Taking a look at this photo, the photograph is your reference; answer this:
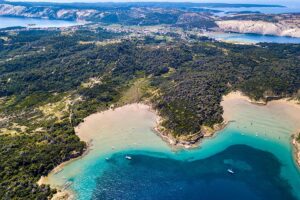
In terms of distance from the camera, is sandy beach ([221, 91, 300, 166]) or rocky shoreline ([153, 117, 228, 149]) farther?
sandy beach ([221, 91, 300, 166])

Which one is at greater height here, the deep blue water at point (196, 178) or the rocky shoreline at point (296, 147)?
the rocky shoreline at point (296, 147)

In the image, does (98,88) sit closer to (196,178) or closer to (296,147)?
(196,178)

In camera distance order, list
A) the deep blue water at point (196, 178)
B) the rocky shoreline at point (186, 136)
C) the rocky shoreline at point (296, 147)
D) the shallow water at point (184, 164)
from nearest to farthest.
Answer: the deep blue water at point (196, 178) < the shallow water at point (184, 164) < the rocky shoreline at point (296, 147) < the rocky shoreline at point (186, 136)

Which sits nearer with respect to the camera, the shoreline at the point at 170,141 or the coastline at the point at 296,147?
the shoreline at the point at 170,141

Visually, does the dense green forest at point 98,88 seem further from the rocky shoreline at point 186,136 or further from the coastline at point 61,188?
the rocky shoreline at point 186,136

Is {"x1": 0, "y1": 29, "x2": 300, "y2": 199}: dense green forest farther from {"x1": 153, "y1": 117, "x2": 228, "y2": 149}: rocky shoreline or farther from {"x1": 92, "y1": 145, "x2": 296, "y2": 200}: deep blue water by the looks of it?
{"x1": 92, "y1": 145, "x2": 296, "y2": 200}: deep blue water

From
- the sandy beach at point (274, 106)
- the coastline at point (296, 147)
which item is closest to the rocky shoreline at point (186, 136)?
the sandy beach at point (274, 106)

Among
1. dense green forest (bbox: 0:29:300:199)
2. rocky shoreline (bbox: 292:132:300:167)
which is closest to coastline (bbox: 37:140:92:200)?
dense green forest (bbox: 0:29:300:199)
